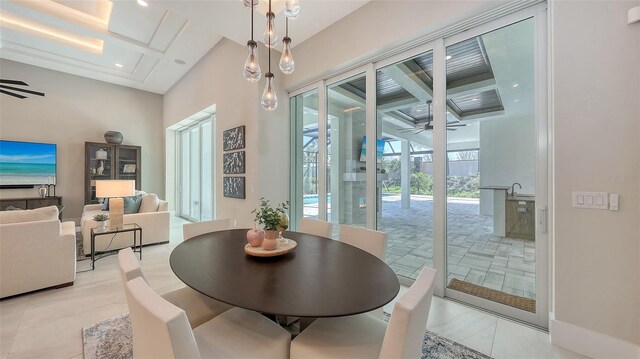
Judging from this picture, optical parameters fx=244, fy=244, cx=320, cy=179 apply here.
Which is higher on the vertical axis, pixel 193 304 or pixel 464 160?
pixel 464 160

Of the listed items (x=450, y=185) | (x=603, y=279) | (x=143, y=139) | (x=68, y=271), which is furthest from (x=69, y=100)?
(x=603, y=279)

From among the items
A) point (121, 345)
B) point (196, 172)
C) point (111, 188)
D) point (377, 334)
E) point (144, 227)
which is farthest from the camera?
point (196, 172)

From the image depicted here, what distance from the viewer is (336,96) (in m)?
3.56

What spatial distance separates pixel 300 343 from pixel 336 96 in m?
3.15

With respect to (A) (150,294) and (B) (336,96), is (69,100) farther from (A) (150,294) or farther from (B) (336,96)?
(A) (150,294)

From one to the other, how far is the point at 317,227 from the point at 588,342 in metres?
2.03

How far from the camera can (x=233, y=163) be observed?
418 cm

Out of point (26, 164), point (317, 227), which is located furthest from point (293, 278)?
point (26, 164)

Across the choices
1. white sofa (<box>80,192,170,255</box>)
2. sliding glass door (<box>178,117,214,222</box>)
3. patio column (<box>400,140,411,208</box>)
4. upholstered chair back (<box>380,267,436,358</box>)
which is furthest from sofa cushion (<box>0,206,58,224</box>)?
patio column (<box>400,140,411,208</box>)

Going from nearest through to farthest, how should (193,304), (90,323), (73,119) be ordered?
1. (193,304)
2. (90,323)
3. (73,119)

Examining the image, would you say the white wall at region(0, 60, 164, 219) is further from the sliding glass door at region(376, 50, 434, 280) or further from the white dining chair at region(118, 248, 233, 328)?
the sliding glass door at region(376, 50, 434, 280)

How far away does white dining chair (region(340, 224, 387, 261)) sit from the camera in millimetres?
1781

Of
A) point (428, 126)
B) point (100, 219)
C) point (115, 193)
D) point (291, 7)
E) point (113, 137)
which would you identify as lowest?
point (100, 219)

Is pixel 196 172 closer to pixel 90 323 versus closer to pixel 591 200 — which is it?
pixel 90 323
